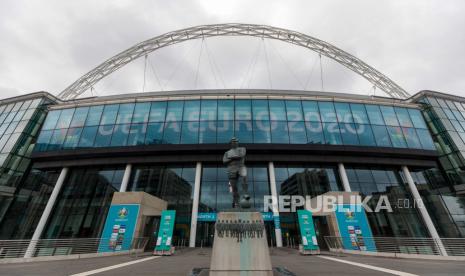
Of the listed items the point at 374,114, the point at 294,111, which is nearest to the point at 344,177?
the point at 294,111

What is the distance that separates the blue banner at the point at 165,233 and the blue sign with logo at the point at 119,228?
273cm

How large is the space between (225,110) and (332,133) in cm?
1346

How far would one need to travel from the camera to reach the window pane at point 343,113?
86.1 ft

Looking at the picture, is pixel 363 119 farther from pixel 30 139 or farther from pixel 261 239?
pixel 30 139

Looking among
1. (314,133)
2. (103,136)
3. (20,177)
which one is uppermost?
(314,133)

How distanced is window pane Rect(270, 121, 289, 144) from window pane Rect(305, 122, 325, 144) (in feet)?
8.85

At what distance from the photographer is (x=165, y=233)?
54.4 ft

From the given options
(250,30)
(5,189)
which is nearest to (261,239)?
(5,189)

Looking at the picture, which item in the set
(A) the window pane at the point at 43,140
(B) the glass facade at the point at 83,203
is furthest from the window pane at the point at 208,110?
(A) the window pane at the point at 43,140

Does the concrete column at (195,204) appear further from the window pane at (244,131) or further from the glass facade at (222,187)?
the window pane at (244,131)

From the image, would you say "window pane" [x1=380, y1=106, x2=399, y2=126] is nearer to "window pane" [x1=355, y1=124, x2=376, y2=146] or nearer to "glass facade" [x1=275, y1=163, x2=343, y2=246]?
"window pane" [x1=355, y1=124, x2=376, y2=146]

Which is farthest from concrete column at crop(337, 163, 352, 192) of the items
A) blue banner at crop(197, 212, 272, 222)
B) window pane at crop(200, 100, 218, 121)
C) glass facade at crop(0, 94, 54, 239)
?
glass facade at crop(0, 94, 54, 239)

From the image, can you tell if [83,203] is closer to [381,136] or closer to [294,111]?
[294,111]

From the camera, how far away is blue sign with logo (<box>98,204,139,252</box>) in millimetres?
16719
